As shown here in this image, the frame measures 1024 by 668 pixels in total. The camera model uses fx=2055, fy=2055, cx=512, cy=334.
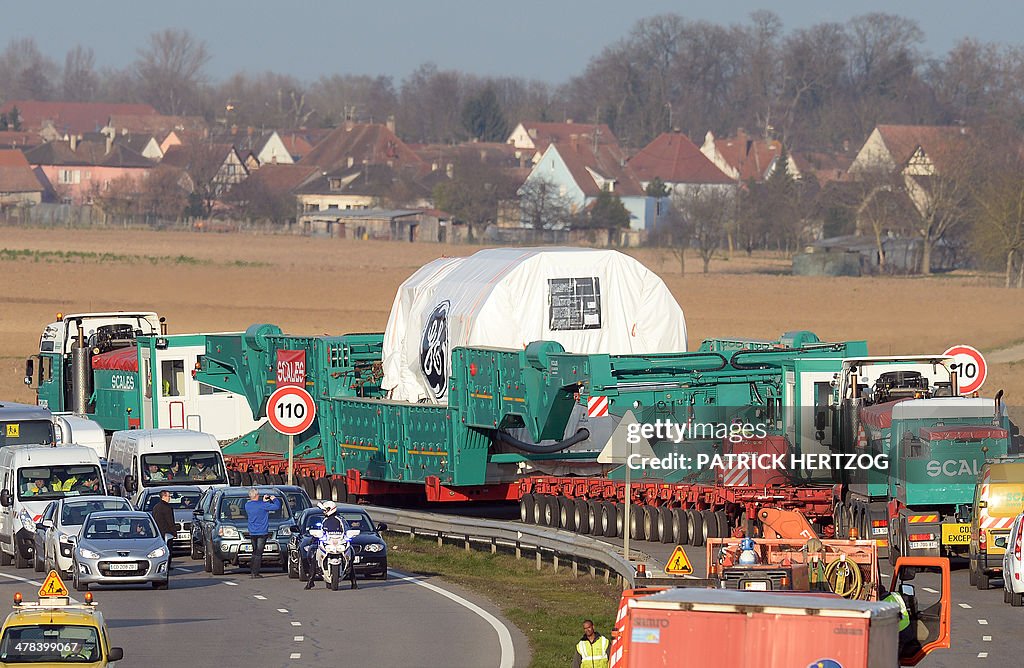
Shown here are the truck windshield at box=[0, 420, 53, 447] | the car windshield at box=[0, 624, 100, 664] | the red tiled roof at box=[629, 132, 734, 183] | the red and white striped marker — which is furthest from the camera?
the red tiled roof at box=[629, 132, 734, 183]

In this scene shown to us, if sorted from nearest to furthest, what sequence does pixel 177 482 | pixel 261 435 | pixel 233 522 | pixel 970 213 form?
1. pixel 233 522
2. pixel 177 482
3. pixel 261 435
4. pixel 970 213

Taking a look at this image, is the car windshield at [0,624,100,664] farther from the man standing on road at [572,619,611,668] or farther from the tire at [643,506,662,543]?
the tire at [643,506,662,543]

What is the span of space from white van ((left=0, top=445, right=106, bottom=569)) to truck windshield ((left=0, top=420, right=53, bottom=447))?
416 cm

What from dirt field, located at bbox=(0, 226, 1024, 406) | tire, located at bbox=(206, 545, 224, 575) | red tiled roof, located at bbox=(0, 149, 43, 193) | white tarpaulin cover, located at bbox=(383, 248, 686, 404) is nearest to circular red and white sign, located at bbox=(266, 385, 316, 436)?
tire, located at bbox=(206, 545, 224, 575)

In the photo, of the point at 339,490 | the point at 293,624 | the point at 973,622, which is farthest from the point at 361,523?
the point at 339,490

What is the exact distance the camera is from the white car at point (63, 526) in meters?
28.0

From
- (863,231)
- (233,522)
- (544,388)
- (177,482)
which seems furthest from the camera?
(863,231)

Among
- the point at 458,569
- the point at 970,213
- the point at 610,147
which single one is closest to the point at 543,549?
the point at 458,569

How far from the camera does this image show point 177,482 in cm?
3366

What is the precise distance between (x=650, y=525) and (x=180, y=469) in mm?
8026

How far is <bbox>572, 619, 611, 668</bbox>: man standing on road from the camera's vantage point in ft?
55.6

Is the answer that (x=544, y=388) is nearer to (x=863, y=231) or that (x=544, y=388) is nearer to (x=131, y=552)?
(x=131, y=552)

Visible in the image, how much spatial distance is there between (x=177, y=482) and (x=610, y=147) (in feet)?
441

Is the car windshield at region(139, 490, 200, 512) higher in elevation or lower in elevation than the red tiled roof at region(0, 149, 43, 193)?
lower
